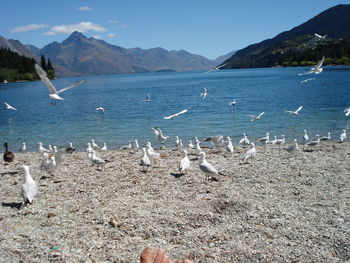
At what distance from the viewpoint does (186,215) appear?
9312 millimetres

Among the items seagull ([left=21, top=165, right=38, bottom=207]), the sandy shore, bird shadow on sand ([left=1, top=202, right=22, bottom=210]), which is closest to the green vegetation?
the sandy shore

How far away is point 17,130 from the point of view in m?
32.6

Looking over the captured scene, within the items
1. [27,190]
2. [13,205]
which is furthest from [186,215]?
[13,205]

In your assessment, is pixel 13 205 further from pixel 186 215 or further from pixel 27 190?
pixel 186 215

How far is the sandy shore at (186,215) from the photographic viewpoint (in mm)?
7547

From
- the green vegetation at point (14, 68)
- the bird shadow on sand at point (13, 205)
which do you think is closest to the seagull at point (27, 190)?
the bird shadow on sand at point (13, 205)

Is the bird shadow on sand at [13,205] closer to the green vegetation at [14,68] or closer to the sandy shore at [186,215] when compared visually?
the sandy shore at [186,215]

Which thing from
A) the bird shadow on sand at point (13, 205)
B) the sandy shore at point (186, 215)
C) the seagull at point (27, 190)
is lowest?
the sandy shore at point (186, 215)

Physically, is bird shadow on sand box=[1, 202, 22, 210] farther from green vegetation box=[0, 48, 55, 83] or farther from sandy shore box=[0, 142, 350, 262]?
green vegetation box=[0, 48, 55, 83]

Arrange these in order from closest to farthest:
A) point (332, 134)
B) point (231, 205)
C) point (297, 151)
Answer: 1. point (231, 205)
2. point (297, 151)
3. point (332, 134)

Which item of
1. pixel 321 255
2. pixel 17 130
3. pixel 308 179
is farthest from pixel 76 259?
pixel 17 130

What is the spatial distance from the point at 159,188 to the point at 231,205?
2.85 metres

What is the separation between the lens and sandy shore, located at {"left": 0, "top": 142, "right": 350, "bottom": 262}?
755cm

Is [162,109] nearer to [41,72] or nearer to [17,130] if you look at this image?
[17,130]
